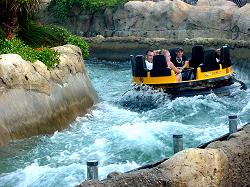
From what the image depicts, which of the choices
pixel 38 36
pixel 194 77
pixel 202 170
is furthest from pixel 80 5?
pixel 202 170

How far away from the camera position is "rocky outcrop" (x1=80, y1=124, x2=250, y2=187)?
4.62 m

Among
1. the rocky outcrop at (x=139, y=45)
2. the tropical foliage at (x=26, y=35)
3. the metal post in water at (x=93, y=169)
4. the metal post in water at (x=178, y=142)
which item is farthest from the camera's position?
the rocky outcrop at (x=139, y=45)

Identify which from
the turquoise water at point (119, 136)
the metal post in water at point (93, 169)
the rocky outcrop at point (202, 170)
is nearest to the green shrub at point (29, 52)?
the turquoise water at point (119, 136)

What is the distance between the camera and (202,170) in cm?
481

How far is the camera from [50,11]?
109ft

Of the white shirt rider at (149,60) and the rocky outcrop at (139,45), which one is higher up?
the white shirt rider at (149,60)

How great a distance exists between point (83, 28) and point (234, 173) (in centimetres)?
2817

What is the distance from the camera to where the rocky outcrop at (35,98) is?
1030cm

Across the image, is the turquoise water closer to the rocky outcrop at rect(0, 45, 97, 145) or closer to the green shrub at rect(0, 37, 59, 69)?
the rocky outcrop at rect(0, 45, 97, 145)

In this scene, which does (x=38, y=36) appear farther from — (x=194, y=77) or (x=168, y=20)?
(x=168, y=20)

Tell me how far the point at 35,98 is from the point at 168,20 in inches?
759

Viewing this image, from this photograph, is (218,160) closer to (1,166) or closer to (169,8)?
(1,166)

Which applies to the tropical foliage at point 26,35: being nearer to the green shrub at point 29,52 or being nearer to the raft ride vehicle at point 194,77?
the green shrub at point 29,52

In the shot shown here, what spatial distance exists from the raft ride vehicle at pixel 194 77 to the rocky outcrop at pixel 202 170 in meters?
8.88
